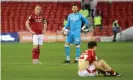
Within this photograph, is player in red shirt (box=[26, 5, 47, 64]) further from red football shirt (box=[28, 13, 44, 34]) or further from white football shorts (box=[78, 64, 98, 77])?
white football shorts (box=[78, 64, 98, 77])

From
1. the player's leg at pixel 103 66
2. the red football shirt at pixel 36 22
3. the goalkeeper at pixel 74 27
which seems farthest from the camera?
the goalkeeper at pixel 74 27

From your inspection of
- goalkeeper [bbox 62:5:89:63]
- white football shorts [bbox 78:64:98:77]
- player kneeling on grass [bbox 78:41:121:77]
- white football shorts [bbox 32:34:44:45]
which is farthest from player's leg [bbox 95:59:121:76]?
goalkeeper [bbox 62:5:89:63]

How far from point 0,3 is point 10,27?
329 centimetres

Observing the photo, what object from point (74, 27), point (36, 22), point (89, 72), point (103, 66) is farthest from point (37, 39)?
point (103, 66)

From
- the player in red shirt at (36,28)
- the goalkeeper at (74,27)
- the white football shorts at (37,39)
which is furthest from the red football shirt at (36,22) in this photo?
the goalkeeper at (74,27)

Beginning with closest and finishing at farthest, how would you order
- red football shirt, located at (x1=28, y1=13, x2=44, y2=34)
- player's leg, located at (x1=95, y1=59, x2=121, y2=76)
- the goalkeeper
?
player's leg, located at (x1=95, y1=59, x2=121, y2=76) → red football shirt, located at (x1=28, y1=13, x2=44, y2=34) → the goalkeeper

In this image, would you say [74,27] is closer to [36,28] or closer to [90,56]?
[36,28]

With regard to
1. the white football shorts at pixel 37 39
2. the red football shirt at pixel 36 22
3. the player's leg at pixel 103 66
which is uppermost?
the red football shirt at pixel 36 22

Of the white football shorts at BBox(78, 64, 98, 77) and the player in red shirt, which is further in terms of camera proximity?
the player in red shirt

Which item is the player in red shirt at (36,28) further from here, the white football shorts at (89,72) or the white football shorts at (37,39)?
the white football shorts at (89,72)

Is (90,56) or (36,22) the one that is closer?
(90,56)

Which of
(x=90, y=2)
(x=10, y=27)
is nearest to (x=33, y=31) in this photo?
(x=10, y=27)

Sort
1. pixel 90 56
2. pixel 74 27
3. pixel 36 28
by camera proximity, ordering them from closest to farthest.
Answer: pixel 90 56, pixel 36 28, pixel 74 27

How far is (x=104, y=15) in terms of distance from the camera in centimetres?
4738
